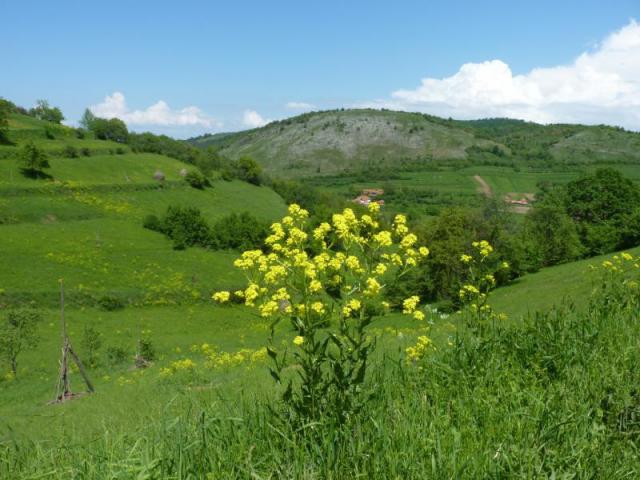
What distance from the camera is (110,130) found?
139 meters

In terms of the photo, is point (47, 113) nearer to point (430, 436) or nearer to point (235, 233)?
point (235, 233)

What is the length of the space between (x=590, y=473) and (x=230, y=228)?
298 ft

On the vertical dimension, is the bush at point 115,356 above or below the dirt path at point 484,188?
below

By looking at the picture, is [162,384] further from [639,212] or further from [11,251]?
[639,212]

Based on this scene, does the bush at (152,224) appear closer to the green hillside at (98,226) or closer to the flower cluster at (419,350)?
the green hillside at (98,226)

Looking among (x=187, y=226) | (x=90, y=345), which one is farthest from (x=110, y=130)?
(x=90, y=345)

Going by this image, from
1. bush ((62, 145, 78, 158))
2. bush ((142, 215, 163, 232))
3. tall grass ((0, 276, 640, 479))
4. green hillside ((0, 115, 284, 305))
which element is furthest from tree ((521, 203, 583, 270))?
bush ((62, 145, 78, 158))

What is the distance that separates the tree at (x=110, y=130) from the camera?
136750 mm

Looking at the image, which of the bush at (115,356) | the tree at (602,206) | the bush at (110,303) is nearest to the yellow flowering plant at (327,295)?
the bush at (115,356)

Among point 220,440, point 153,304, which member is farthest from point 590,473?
point 153,304

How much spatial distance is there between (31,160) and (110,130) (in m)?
52.6

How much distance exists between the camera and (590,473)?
2.90 m

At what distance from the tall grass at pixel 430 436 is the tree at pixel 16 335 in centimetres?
4196

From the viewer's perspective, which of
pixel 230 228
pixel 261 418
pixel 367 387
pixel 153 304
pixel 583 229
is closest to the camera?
pixel 261 418
